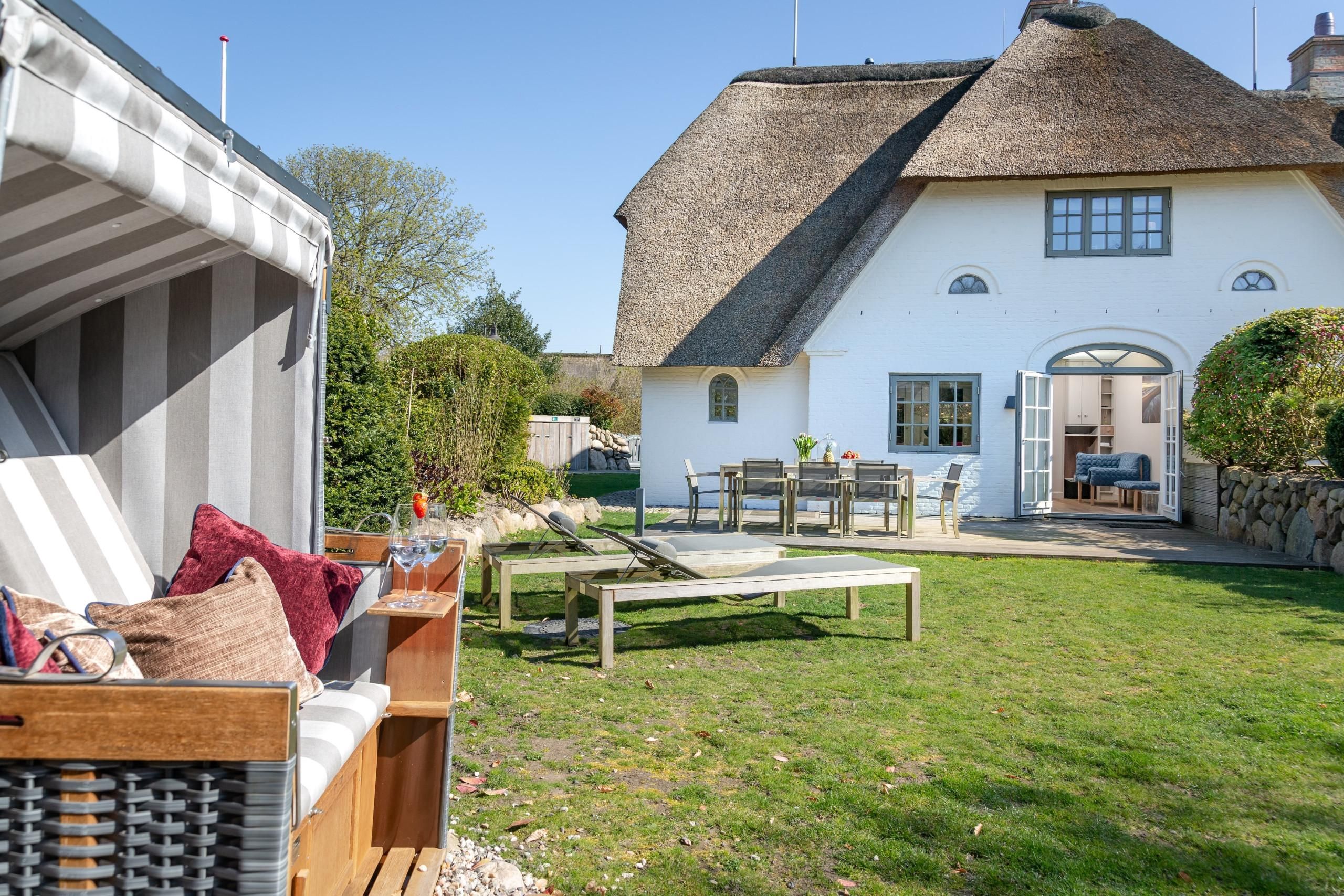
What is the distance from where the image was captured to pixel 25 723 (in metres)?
1.44

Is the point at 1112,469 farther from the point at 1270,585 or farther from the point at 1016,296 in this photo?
the point at 1270,585

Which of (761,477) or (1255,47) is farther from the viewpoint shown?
(1255,47)

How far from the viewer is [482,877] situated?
256 centimetres

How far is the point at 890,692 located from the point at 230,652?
3146 millimetres

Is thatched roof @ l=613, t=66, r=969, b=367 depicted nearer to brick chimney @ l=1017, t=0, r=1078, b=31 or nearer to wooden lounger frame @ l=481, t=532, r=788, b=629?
brick chimney @ l=1017, t=0, r=1078, b=31

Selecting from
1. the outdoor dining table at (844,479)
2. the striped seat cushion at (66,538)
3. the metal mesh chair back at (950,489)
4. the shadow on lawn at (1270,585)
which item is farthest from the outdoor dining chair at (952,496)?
the striped seat cushion at (66,538)

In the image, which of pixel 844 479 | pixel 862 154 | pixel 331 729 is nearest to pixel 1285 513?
pixel 844 479

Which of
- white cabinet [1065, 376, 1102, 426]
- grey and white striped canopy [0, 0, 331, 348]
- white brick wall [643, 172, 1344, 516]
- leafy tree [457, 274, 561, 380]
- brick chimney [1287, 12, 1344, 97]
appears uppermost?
brick chimney [1287, 12, 1344, 97]

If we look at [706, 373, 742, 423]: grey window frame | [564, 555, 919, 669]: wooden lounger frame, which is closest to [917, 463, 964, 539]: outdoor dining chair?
[706, 373, 742, 423]: grey window frame

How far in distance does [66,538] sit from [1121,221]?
12.9 meters

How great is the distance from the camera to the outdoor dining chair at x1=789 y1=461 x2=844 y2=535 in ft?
33.1

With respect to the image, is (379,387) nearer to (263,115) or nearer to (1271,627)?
(1271,627)

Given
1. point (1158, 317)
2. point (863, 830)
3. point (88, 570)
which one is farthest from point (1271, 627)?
point (1158, 317)

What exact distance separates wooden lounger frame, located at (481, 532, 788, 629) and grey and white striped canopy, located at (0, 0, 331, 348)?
2.73m
